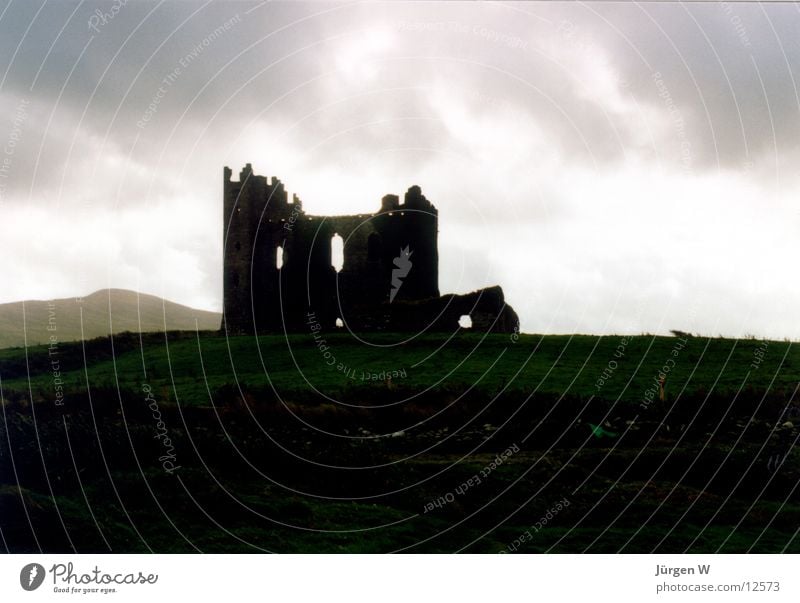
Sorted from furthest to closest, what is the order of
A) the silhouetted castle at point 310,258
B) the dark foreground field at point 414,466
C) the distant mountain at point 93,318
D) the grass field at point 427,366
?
the distant mountain at point 93,318
the silhouetted castle at point 310,258
the grass field at point 427,366
the dark foreground field at point 414,466

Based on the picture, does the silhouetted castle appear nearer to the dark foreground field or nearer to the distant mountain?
the distant mountain

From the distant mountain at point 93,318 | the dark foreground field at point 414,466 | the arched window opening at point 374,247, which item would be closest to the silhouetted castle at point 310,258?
the arched window opening at point 374,247

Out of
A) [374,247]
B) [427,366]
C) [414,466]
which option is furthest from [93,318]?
[414,466]

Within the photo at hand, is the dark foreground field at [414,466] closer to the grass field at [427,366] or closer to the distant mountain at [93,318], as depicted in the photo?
the grass field at [427,366]

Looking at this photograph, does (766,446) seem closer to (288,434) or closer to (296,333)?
(288,434)

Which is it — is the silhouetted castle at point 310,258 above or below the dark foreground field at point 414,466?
above

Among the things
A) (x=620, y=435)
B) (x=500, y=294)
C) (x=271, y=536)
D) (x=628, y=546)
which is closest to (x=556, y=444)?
(x=620, y=435)

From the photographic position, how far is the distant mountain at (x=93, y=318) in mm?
55719

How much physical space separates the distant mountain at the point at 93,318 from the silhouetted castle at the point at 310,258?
3.66 m

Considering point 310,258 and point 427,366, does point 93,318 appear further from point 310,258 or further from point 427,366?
point 427,366

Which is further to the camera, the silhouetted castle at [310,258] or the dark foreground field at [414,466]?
the silhouetted castle at [310,258]

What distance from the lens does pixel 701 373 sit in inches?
1035

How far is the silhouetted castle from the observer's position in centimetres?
4262

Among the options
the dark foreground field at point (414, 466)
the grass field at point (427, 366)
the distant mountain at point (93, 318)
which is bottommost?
the dark foreground field at point (414, 466)
